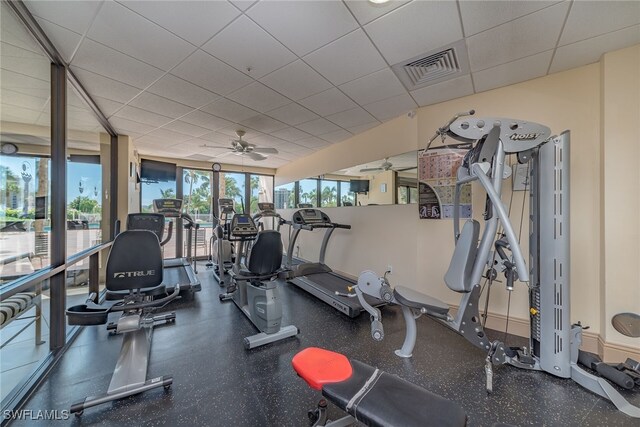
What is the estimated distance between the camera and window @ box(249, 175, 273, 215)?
7.62 m

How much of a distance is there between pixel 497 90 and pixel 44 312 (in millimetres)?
5104

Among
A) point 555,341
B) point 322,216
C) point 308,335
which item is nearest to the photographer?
point 555,341

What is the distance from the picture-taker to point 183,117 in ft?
12.0

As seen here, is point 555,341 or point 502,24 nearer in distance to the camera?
point 502,24

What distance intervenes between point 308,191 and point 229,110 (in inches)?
118

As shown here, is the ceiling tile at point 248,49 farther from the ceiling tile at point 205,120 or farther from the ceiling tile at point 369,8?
the ceiling tile at point 205,120

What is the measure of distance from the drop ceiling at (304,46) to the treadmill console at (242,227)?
4.94 ft

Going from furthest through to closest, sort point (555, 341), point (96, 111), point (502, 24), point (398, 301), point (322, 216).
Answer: point (322, 216) < point (96, 111) < point (398, 301) < point (555, 341) < point (502, 24)

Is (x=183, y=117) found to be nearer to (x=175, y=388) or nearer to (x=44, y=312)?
(x=44, y=312)

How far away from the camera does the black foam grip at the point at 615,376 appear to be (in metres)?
1.84

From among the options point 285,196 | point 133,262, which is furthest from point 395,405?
point 285,196

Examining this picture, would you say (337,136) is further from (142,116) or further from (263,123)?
(142,116)

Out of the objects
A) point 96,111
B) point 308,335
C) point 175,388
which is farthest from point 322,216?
point 96,111

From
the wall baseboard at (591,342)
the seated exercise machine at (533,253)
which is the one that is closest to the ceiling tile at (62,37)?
the seated exercise machine at (533,253)
